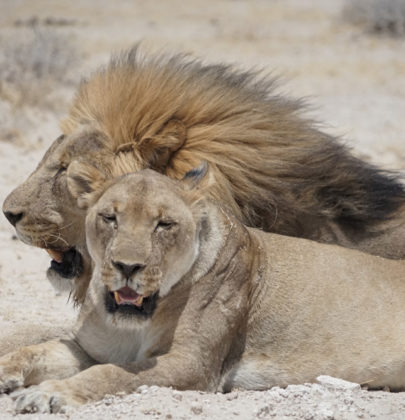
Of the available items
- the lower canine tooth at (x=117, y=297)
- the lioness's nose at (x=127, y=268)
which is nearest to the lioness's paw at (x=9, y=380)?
the lower canine tooth at (x=117, y=297)

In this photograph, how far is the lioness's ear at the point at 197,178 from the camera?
4320 millimetres

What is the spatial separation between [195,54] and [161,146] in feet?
29.2

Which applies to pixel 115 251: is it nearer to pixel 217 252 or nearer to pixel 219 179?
pixel 217 252

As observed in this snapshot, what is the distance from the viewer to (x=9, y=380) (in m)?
4.03

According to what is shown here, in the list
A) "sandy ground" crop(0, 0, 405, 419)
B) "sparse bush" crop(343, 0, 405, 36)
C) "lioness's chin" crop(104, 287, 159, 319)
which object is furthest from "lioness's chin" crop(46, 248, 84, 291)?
"sparse bush" crop(343, 0, 405, 36)

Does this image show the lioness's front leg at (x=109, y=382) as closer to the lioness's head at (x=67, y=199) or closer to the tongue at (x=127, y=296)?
the tongue at (x=127, y=296)

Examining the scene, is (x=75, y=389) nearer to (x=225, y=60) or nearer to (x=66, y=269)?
(x=66, y=269)

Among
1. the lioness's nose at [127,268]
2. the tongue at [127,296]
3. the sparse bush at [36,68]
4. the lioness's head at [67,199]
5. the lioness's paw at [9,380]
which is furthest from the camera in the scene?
the sparse bush at [36,68]

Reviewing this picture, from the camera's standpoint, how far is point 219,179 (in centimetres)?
475

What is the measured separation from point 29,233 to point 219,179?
0.89m

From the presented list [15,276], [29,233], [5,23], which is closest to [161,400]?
[29,233]

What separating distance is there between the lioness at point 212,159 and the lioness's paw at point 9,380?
793mm

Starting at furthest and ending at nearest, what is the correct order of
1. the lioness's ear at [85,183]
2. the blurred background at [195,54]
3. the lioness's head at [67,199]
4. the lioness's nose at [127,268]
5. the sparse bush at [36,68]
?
the sparse bush at [36,68], the blurred background at [195,54], the lioness's head at [67,199], the lioness's ear at [85,183], the lioness's nose at [127,268]

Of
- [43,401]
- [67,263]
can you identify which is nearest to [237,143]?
[67,263]
